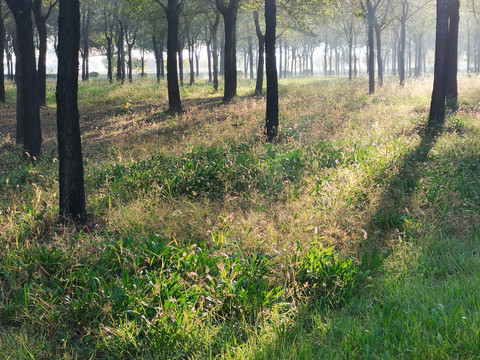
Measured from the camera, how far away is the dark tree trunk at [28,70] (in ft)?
30.3

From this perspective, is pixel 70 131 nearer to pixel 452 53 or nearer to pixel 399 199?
pixel 399 199

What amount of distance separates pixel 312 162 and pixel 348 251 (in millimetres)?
3229

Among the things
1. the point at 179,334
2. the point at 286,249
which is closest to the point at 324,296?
the point at 286,249

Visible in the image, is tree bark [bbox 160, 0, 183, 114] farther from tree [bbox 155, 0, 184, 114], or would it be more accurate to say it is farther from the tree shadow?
the tree shadow

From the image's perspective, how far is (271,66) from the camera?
1107 centimetres

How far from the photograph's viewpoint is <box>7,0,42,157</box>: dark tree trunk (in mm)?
9227

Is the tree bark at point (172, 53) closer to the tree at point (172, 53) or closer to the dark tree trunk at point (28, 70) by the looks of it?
the tree at point (172, 53)

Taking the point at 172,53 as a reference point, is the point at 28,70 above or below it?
below

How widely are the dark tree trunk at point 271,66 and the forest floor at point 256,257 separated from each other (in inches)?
80.8

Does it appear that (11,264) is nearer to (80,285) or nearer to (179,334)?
(80,285)

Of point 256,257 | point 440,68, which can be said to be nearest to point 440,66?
point 440,68

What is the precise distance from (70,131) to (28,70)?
17.1 ft

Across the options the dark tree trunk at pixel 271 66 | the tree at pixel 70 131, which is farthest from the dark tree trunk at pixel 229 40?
the tree at pixel 70 131

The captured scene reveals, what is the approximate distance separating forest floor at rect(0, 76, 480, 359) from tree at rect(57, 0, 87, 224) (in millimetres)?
313
